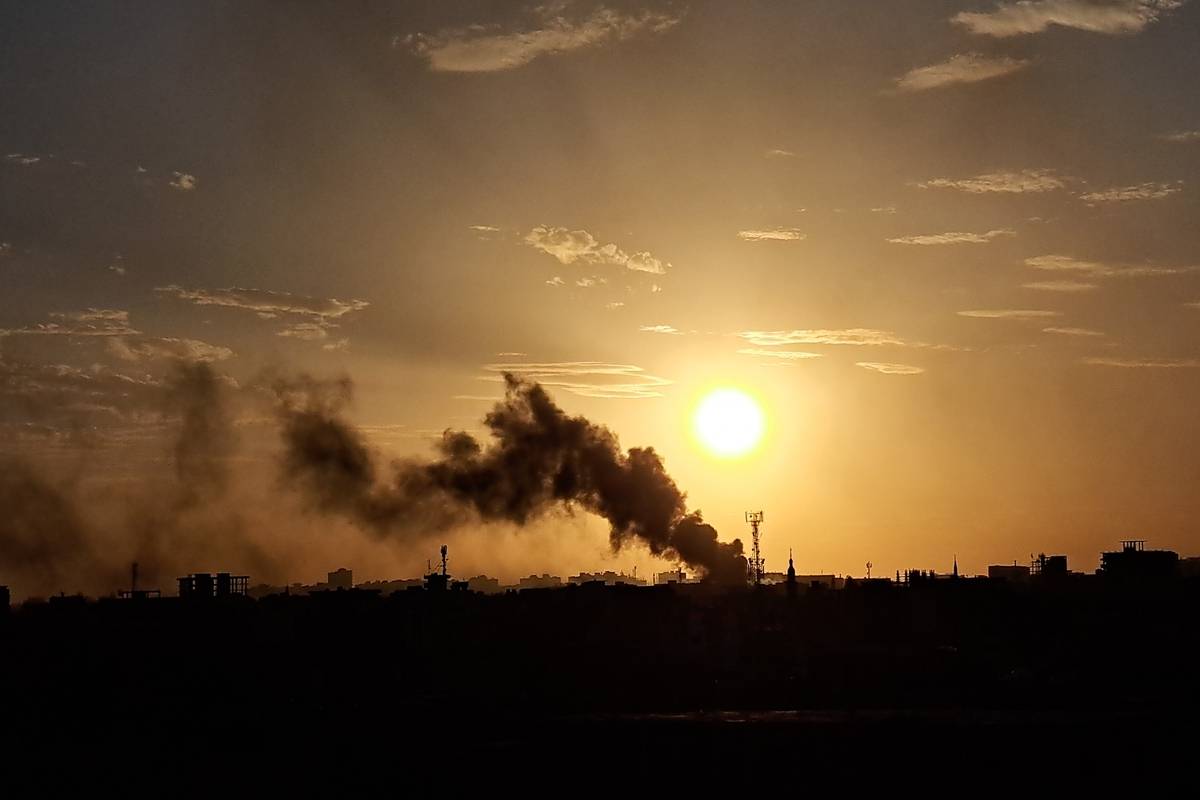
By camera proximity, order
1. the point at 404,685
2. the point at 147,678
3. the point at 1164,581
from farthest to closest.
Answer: the point at 1164,581, the point at 404,685, the point at 147,678

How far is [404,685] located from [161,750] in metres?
30.3

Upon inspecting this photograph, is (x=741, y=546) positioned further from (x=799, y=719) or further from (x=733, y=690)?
(x=799, y=719)

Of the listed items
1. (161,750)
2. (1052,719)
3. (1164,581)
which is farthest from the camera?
(1164,581)

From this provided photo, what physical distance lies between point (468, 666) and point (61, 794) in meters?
49.4

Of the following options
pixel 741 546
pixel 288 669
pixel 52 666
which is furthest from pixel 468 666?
pixel 741 546

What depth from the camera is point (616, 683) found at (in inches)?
4072

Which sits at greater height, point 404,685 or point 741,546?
point 741,546

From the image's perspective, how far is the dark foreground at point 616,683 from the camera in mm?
66938

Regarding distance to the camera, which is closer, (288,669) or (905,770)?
(905,770)

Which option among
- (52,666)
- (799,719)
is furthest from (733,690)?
(52,666)

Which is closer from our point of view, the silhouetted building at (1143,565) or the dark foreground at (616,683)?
the dark foreground at (616,683)

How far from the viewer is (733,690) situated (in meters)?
99.8

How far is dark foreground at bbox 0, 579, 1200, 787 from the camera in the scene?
66938 millimetres

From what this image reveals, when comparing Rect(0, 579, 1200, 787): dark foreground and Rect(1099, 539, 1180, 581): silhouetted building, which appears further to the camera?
Rect(1099, 539, 1180, 581): silhouetted building
